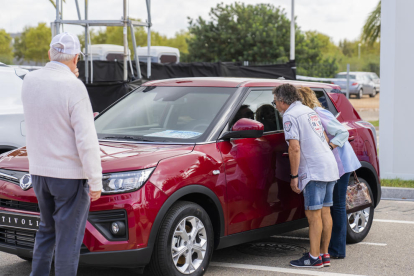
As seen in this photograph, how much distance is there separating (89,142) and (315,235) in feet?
8.57

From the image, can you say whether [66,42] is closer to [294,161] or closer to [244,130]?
[244,130]

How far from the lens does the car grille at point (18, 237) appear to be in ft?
14.4

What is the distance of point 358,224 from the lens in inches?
256

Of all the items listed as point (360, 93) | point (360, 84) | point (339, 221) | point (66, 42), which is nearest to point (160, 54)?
point (360, 84)

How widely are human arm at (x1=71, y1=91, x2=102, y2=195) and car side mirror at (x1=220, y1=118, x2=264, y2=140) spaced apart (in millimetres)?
1658

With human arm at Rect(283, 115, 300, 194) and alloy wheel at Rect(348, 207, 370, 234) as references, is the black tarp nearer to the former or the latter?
alloy wheel at Rect(348, 207, 370, 234)

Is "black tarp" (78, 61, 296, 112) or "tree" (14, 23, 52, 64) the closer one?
"black tarp" (78, 61, 296, 112)

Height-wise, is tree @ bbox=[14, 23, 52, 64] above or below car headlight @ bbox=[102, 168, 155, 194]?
above

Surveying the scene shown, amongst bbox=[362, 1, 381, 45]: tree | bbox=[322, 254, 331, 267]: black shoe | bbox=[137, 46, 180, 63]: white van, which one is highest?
bbox=[362, 1, 381, 45]: tree

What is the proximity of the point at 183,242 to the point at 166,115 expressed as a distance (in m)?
1.35

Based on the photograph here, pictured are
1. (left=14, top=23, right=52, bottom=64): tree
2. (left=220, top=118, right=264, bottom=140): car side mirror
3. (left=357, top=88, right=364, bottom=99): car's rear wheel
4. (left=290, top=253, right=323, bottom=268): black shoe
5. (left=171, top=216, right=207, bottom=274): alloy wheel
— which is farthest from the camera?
(left=14, top=23, right=52, bottom=64): tree

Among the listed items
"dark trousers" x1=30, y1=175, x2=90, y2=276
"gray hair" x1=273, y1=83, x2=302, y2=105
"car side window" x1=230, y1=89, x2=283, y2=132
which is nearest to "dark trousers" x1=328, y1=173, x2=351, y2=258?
"car side window" x1=230, y1=89, x2=283, y2=132

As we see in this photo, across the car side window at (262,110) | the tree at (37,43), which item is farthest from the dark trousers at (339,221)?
the tree at (37,43)

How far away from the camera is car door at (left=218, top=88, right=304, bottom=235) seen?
5023mm
